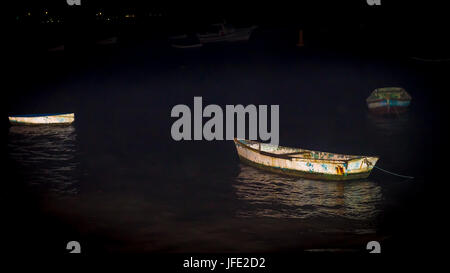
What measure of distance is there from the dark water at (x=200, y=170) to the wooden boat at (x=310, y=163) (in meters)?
0.61

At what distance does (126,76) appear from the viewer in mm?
95062

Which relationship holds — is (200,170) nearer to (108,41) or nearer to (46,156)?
(46,156)

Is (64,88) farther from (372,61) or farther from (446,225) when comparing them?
(446,225)

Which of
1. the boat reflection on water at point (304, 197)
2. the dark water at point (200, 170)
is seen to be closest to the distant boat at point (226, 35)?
the dark water at point (200, 170)

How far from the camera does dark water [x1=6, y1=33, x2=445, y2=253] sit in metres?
25.1

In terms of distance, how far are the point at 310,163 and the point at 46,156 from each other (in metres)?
21.6

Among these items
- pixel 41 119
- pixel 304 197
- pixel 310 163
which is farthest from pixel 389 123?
pixel 41 119

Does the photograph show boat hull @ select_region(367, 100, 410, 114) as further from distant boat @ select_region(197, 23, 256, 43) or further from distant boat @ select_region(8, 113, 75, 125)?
distant boat @ select_region(197, 23, 256, 43)

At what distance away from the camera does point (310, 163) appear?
3366 cm

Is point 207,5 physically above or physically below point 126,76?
above

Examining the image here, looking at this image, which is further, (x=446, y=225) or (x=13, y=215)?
(x=13, y=215)

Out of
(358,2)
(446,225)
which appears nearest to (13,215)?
(446,225)

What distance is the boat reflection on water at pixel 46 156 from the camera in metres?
34.6
